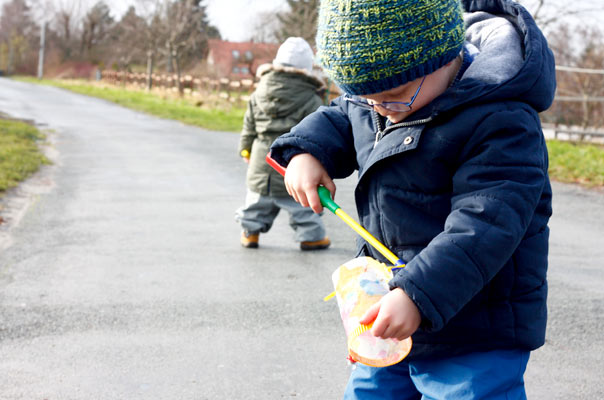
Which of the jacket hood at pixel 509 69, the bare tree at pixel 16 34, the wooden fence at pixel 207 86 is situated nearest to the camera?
the jacket hood at pixel 509 69

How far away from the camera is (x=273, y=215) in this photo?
550 centimetres

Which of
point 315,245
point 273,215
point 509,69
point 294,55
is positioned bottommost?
point 315,245

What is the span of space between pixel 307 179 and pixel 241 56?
108 ft

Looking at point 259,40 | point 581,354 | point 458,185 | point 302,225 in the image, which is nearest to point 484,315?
point 458,185

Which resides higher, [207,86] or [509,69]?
[509,69]

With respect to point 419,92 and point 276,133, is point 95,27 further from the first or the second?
point 419,92

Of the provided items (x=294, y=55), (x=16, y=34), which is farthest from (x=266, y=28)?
(x=16, y=34)

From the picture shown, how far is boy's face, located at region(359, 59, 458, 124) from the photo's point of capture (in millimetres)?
1680

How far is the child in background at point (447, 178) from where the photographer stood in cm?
153

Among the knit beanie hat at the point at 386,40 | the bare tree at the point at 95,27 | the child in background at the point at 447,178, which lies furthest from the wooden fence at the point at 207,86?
the bare tree at the point at 95,27

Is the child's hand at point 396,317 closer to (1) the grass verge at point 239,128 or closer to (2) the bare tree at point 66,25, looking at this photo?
(1) the grass verge at point 239,128

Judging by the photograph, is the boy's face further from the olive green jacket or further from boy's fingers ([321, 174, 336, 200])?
the olive green jacket

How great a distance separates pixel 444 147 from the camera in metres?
1.66

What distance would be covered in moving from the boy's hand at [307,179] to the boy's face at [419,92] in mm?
263
